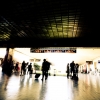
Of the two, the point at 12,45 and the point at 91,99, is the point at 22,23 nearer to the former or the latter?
the point at 12,45

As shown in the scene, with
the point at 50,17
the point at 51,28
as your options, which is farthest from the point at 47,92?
the point at 51,28

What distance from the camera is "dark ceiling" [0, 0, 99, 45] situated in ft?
19.9

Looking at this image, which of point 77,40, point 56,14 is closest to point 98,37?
point 77,40

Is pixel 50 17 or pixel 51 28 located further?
pixel 51 28

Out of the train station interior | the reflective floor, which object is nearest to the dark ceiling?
the train station interior

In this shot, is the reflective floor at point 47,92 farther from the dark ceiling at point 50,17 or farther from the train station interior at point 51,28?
the dark ceiling at point 50,17

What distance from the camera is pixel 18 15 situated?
24.2 feet

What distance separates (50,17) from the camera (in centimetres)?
745

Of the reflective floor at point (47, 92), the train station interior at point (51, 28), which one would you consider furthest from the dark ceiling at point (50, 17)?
the reflective floor at point (47, 92)

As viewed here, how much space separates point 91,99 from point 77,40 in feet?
29.5

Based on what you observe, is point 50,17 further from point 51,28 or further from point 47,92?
point 47,92

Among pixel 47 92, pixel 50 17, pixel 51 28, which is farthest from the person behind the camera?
pixel 51 28

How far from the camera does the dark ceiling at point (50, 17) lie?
6.05 m

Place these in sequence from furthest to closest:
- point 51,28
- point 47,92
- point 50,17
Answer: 1. point 51,28
2. point 50,17
3. point 47,92
